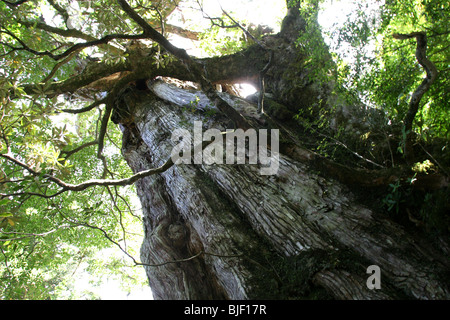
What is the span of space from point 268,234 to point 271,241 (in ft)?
0.23

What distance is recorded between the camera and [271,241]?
2957 mm

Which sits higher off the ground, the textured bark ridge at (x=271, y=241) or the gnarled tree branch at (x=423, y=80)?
the gnarled tree branch at (x=423, y=80)

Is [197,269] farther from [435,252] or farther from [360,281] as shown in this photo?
[435,252]

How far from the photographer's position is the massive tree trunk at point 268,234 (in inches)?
94.9

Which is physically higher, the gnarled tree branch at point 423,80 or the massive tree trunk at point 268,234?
the gnarled tree branch at point 423,80

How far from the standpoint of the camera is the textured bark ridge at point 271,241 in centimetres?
239

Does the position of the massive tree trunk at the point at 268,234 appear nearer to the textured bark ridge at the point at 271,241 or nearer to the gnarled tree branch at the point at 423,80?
the textured bark ridge at the point at 271,241

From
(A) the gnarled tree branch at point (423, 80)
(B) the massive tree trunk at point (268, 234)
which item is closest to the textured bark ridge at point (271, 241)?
(B) the massive tree trunk at point (268, 234)

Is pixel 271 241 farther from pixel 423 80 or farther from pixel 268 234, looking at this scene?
pixel 423 80

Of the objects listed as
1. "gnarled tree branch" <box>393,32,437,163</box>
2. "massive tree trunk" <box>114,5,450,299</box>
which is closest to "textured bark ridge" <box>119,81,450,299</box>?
"massive tree trunk" <box>114,5,450,299</box>

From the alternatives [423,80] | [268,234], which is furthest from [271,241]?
[423,80]

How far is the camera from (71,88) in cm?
530

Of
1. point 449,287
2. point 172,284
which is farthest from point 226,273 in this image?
point 449,287

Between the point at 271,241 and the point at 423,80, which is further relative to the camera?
the point at 271,241
